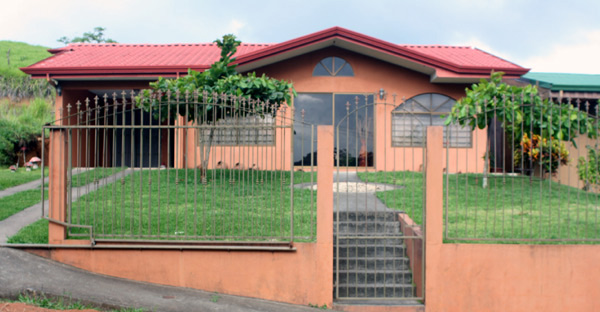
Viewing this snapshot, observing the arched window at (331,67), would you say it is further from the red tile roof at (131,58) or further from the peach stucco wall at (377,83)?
the red tile roof at (131,58)

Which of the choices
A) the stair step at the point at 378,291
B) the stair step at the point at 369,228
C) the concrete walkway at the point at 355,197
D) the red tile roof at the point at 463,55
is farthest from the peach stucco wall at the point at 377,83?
the stair step at the point at 378,291

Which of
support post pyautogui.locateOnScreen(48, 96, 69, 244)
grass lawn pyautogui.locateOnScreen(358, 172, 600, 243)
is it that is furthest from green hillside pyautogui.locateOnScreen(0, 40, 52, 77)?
grass lawn pyautogui.locateOnScreen(358, 172, 600, 243)

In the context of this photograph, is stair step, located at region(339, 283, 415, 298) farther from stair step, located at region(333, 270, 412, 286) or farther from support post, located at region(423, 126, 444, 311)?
support post, located at region(423, 126, 444, 311)

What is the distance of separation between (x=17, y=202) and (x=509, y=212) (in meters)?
8.73

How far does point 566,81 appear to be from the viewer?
13.1 meters

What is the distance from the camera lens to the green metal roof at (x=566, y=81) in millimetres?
11672

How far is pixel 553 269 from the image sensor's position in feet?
18.9

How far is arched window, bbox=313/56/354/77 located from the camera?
13.0m

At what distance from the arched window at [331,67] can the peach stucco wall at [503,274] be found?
296 inches

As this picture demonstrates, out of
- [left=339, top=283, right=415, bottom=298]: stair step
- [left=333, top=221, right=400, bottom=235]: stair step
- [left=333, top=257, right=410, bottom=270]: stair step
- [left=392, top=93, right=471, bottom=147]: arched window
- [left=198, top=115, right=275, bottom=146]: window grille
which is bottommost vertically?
[left=339, top=283, right=415, bottom=298]: stair step

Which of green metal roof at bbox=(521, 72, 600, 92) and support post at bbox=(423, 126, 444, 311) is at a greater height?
green metal roof at bbox=(521, 72, 600, 92)

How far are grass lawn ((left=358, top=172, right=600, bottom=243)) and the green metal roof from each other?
8.32 feet

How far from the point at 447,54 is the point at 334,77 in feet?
14.0

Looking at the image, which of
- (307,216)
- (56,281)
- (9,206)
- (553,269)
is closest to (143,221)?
(56,281)
